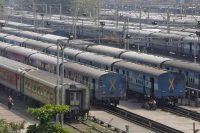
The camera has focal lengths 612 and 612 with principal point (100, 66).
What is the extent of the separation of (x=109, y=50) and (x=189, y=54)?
13.3 metres

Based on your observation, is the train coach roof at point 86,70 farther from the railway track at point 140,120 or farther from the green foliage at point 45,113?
the green foliage at point 45,113

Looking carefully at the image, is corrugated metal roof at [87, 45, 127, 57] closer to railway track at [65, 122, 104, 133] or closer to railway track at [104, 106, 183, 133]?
railway track at [104, 106, 183, 133]

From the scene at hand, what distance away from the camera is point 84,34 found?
301 ft

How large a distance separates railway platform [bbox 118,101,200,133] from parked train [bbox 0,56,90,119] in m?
4.95

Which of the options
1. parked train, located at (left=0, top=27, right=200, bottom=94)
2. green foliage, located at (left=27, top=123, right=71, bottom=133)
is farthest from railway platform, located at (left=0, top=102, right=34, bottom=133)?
green foliage, located at (left=27, top=123, right=71, bottom=133)

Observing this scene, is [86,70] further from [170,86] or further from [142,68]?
[170,86]

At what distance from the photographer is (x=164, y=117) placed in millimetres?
39812

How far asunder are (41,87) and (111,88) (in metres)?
4.86

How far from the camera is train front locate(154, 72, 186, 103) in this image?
138 feet

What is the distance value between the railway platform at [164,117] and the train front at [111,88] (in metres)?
1.43

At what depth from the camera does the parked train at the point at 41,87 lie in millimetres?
37062

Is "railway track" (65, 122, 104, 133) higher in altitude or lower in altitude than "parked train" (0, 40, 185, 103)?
lower

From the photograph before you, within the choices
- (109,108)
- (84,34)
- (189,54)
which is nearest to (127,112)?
(109,108)

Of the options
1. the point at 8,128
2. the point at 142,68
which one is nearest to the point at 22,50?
the point at 142,68
